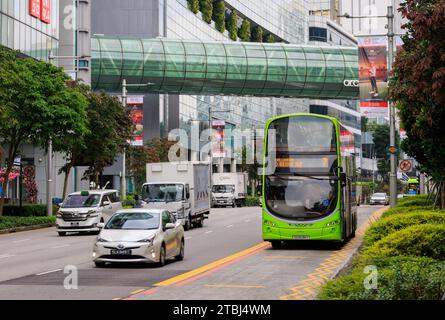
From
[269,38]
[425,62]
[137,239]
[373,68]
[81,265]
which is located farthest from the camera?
[269,38]

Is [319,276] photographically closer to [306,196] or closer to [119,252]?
[119,252]

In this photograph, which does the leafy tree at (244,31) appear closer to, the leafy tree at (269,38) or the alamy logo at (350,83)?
the leafy tree at (269,38)

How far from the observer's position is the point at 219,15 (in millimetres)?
100688

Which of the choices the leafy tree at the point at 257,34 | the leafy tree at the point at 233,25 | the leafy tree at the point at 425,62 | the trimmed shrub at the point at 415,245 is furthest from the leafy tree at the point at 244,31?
the trimmed shrub at the point at 415,245

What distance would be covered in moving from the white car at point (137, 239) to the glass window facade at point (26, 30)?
1455 inches

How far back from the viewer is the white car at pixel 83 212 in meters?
35.1

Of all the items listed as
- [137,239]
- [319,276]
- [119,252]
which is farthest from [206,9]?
[319,276]

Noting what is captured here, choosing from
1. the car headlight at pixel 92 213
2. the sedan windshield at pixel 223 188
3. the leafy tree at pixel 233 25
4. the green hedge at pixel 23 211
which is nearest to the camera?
the car headlight at pixel 92 213

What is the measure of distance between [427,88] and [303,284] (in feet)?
15.9

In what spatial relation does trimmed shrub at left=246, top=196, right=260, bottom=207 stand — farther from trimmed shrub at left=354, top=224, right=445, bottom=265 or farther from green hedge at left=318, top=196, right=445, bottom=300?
trimmed shrub at left=354, top=224, right=445, bottom=265

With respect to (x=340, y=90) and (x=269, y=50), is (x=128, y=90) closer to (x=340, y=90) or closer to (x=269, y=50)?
(x=269, y=50)

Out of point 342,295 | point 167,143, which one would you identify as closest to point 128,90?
point 167,143

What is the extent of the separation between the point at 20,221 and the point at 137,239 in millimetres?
22486

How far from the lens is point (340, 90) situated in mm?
70000
